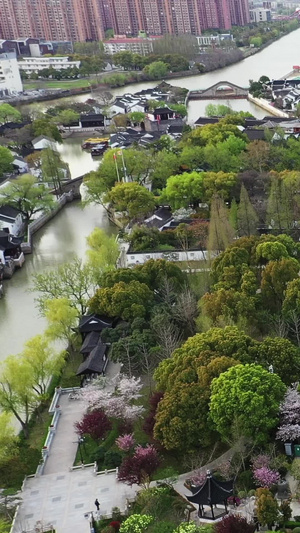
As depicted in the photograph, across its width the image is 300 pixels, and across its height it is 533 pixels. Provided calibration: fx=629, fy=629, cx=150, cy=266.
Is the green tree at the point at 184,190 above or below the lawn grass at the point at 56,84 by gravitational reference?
below

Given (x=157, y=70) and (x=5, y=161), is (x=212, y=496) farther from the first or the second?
(x=157, y=70)

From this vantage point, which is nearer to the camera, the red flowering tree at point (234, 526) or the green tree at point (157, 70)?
the red flowering tree at point (234, 526)

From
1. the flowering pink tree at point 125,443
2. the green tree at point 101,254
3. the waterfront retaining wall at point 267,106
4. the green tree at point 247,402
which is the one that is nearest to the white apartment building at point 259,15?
the waterfront retaining wall at point 267,106

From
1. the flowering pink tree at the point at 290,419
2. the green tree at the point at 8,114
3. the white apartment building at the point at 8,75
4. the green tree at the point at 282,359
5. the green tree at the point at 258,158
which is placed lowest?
the flowering pink tree at the point at 290,419

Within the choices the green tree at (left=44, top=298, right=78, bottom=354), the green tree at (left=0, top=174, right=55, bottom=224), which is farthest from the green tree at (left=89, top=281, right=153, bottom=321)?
the green tree at (left=0, top=174, right=55, bottom=224)

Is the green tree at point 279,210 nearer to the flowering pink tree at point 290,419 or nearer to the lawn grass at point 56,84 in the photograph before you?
the flowering pink tree at point 290,419

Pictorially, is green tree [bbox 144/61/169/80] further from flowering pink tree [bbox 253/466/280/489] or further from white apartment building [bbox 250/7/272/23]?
flowering pink tree [bbox 253/466/280/489]

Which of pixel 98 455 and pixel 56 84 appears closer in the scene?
pixel 98 455

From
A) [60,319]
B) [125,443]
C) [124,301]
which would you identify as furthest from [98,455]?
[124,301]
